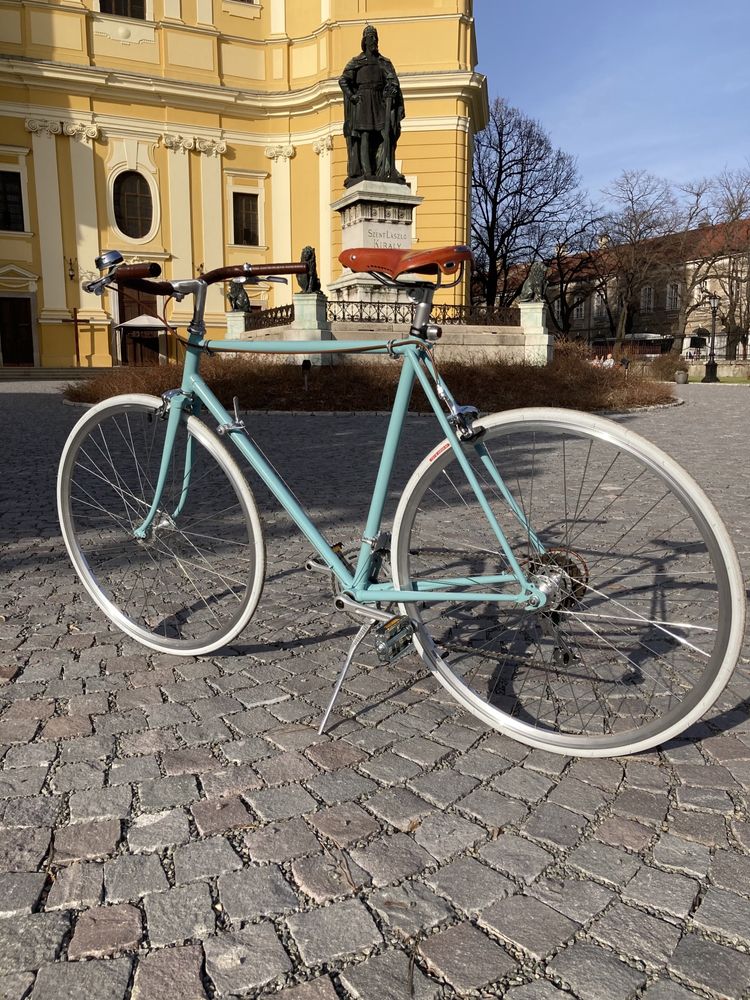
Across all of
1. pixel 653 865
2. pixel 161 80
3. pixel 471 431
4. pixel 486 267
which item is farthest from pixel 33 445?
pixel 486 267

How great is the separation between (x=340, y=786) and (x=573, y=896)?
0.71m

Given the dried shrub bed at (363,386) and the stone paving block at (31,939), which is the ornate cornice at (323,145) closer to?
the dried shrub bed at (363,386)

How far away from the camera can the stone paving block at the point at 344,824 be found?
78.6 inches

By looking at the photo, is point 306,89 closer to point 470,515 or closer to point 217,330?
point 217,330

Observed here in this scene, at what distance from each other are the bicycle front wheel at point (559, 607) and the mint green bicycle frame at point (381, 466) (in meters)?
0.03

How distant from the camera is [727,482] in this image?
7234mm

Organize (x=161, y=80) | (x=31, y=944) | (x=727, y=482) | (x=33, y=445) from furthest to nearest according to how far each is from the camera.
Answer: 1. (x=161, y=80)
2. (x=33, y=445)
3. (x=727, y=482)
4. (x=31, y=944)

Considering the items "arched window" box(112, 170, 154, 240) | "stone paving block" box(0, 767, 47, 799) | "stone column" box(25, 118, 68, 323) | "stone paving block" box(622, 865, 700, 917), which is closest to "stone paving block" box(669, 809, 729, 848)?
"stone paving block" box(622, 865, 700, 917)

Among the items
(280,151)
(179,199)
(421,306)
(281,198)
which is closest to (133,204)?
(179,199)

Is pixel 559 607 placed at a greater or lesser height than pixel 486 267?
lesser

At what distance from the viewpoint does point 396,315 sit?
1873cm

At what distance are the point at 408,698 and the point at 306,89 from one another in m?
36.0

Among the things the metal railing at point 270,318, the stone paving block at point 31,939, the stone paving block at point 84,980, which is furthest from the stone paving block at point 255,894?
the metal railing at point 270,318

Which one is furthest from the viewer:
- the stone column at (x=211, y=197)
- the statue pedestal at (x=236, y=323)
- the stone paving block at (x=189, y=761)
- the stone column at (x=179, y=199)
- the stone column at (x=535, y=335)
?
the stone column at (x=211, y=197)
